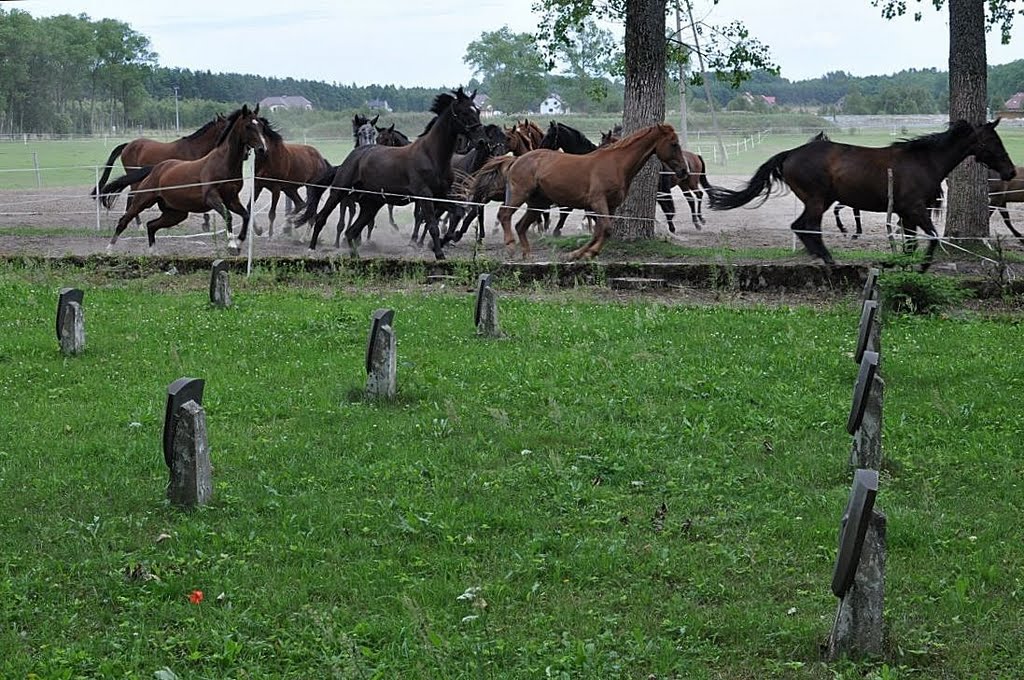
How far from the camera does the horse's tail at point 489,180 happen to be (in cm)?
2094

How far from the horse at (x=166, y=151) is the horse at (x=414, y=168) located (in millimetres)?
3180

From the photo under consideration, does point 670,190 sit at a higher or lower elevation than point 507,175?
lower

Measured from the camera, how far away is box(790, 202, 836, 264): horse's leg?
1775 cm

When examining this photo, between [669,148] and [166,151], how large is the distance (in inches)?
442

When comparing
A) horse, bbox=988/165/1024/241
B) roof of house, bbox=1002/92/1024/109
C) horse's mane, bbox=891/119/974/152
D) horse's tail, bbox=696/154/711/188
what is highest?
roof of house, bbox=1002/92/1024/109

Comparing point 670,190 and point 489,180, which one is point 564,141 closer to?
point 670,190

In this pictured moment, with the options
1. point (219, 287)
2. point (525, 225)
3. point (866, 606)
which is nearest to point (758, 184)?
point (525, 225)

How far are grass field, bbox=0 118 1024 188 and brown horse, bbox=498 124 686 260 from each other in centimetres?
2300

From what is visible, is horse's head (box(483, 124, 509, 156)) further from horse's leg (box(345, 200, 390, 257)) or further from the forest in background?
the forest in background

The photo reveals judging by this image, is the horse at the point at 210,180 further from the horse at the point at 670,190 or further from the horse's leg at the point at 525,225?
the horse at the point at 670,190

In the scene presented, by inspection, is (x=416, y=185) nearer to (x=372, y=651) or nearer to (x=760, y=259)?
(x=760, y=259)

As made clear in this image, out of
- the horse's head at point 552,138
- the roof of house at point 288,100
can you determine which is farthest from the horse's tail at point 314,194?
the roof of house at point 288,100

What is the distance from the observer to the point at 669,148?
744 inches

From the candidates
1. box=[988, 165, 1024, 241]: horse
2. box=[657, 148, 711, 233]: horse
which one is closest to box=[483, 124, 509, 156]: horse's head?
box=[657, 148, 711, 233]: horse
